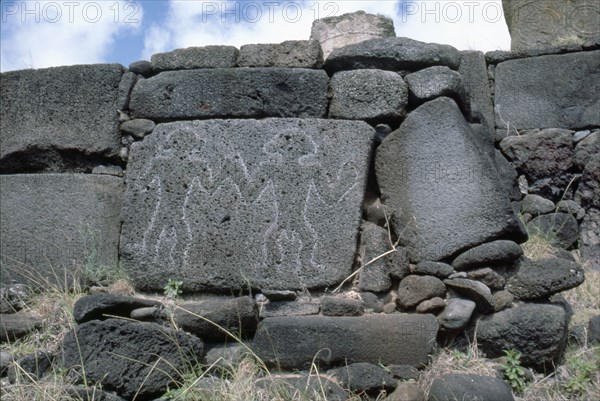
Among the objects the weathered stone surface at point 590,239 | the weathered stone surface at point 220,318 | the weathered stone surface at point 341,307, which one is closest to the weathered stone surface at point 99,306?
the weathered stone surface at point 220,318

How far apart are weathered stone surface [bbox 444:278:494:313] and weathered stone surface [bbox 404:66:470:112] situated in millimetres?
1011

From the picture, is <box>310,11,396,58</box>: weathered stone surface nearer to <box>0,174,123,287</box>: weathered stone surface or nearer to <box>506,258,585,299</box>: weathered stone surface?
<box>0,174,123,287</box>: weathered stone surface

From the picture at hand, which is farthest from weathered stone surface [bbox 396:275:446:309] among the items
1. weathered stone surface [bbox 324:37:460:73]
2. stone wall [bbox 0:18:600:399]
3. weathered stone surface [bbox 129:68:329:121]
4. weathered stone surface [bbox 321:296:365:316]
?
weathered stone surface [bbox 324:37:460:73]

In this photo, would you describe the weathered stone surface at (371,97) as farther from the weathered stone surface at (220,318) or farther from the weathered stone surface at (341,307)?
the weathered stone surface at (220,318)

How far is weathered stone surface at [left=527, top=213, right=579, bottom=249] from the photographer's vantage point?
570cm

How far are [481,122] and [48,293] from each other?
8.75ft

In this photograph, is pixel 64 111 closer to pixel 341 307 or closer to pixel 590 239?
pixel 341 307

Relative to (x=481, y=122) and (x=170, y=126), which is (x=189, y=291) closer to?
(x=170, y=126)

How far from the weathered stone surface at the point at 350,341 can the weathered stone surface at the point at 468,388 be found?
233mm

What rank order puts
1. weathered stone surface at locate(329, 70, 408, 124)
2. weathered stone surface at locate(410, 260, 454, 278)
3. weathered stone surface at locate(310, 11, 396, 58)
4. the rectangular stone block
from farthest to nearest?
weathered stone surface at locate(310, 11, 396, 58)
the rectangular stone block
weathered stone surface at locate(329, 70, 408, 124)
weathered stone surface at locate(410, 260, 454, 278)

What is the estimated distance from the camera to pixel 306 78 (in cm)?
478

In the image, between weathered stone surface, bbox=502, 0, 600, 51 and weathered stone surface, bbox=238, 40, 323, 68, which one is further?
weathered stone surface, bbox=502, 0, 600, 51

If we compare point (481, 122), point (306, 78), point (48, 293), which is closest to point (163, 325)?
point (48, 293)

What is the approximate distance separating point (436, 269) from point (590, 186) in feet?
6.17
